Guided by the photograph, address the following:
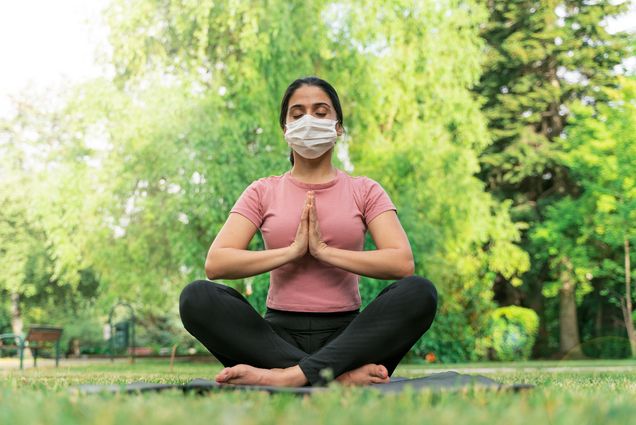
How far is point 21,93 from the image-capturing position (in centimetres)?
2572

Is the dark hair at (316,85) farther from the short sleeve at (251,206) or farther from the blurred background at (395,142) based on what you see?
the blurred background at (395,142)

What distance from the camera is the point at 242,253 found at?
362 cm

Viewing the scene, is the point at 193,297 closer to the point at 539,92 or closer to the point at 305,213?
the point at 305,213

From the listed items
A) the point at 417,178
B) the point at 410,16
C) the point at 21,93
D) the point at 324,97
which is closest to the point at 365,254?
the point at 324,97

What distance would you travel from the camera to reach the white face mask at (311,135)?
390cm

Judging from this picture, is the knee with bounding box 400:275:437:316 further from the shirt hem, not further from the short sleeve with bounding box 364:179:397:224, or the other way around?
the short sleeve with bounding box 364:179:397:224

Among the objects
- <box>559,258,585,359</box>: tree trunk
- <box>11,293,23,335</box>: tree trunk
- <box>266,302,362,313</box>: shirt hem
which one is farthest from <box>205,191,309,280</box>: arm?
<box>11,293,23,335</box>: tree trunk

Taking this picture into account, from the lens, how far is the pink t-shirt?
3684 millimetres

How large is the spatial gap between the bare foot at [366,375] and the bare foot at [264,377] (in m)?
0.21

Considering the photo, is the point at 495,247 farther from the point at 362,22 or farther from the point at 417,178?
the point at 362,22

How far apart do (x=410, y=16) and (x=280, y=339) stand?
14.4 metres

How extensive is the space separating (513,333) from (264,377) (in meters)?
17.0

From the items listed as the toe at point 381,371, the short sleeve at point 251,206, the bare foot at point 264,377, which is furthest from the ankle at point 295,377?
the short sleeve at point 251,206

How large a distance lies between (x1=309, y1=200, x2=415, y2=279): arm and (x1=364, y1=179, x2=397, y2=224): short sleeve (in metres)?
0.02
